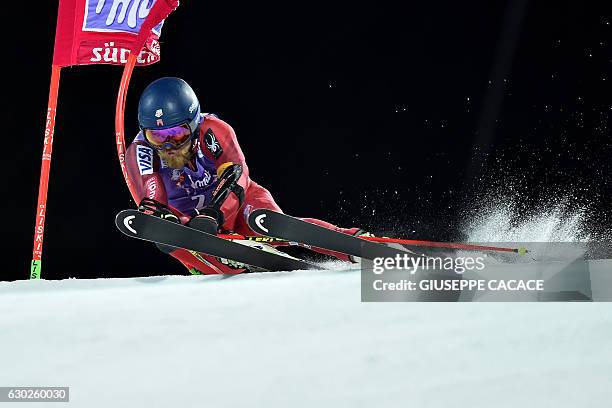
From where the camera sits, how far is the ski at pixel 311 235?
3.85 meters

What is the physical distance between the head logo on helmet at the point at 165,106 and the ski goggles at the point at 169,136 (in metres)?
0.03

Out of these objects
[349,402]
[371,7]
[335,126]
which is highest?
[371,7]

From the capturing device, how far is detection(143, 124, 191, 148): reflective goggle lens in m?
4.22

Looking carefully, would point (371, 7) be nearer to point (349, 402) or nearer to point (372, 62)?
point (372, 62)

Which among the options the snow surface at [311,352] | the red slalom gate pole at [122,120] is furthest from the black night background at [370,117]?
the snow surface at [311,352]

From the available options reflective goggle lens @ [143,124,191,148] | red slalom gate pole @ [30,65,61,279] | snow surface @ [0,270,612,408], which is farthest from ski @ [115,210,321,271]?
snow surface @ [0,270,612,408]

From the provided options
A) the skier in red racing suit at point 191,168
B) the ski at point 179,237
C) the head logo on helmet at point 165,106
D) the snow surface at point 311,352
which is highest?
the head logo on helmet at point 165,106

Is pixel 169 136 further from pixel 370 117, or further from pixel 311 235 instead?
pixel 370 117

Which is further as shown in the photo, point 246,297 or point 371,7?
point 371,7

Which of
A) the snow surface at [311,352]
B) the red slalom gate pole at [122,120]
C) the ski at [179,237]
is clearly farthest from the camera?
the red slalom gate pole at [122,120]

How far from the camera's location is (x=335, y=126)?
219 inches

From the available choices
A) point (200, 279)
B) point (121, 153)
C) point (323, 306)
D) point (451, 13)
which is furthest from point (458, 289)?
point (451, 13)

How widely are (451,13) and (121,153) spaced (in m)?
2.43

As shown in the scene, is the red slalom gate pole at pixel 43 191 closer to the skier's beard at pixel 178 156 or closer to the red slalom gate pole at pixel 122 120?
the red slalom gate pole at pixel 122 120
